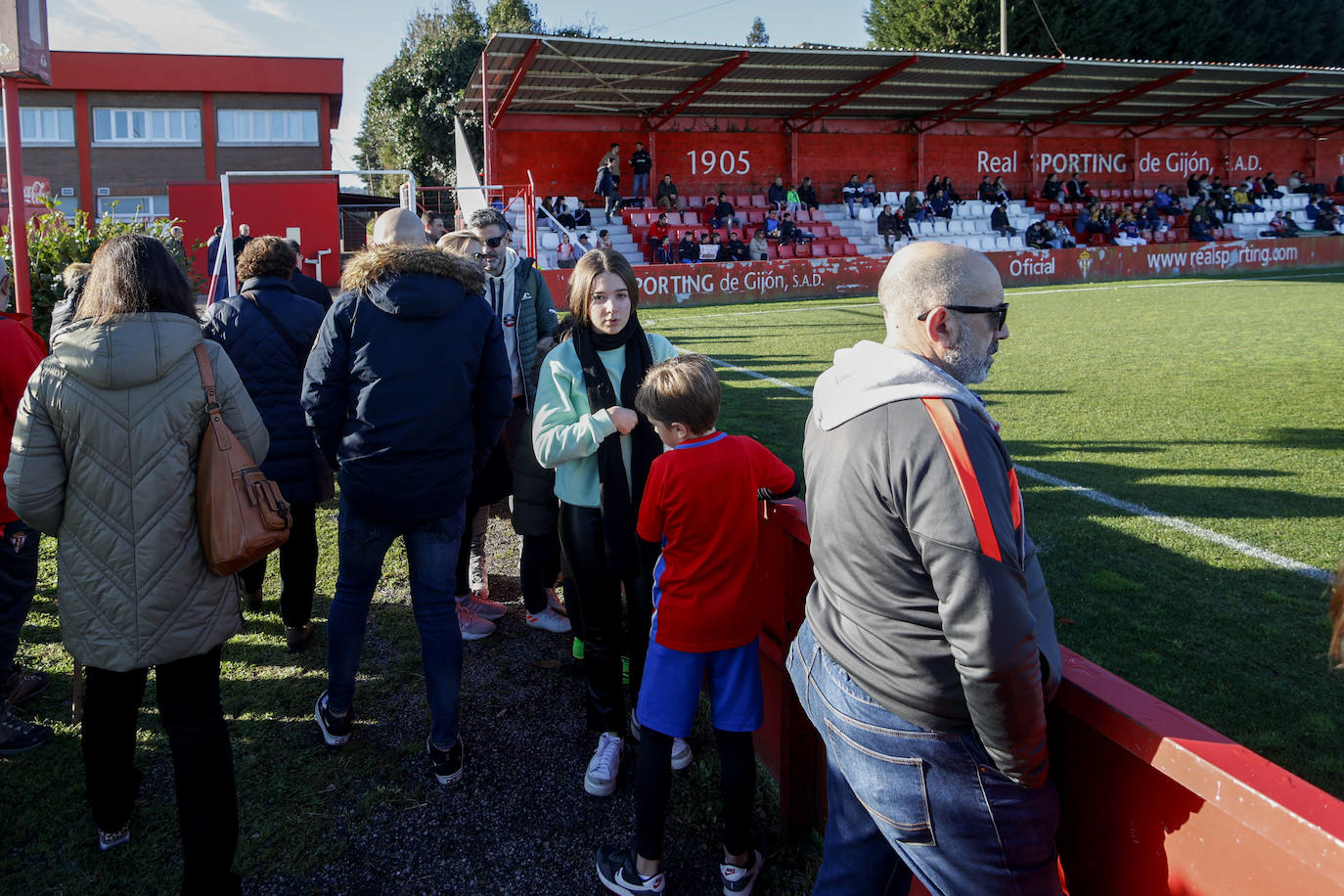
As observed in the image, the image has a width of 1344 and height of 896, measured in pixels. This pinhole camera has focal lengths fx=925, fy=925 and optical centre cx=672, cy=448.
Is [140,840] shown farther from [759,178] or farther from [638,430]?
[759,178]

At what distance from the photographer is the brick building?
118 feet

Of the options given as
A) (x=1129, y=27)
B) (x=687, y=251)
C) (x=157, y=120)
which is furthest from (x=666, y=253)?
(x=1129, y=27)

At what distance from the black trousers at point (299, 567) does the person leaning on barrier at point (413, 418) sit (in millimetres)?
961

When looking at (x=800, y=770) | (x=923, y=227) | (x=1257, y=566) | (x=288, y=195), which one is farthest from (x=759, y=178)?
(x=800, y=770)

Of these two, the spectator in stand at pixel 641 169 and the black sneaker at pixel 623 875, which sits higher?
the spectator in stand at pixel 641 169

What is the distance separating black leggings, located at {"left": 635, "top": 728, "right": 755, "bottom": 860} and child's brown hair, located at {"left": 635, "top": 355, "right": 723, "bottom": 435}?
0.89m

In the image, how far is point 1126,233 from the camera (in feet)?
96.9

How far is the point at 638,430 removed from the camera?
318cm

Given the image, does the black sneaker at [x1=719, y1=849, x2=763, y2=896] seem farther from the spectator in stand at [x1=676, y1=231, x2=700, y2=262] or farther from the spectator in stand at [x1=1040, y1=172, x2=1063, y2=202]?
the spectator in stand at [x1=1040, y1=172, x2=1063, y2=202]

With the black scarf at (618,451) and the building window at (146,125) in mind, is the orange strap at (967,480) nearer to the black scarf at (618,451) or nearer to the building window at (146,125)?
the black scarf at (618,451)

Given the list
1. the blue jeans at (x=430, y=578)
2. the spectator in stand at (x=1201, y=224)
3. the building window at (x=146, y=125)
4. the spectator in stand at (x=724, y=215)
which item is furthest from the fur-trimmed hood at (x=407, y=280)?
the building window at (x=146, y=125)

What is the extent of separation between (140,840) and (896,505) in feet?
8.81

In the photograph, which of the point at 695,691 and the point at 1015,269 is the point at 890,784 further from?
the point at 1015,269

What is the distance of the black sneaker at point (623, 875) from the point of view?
2.62 meters
